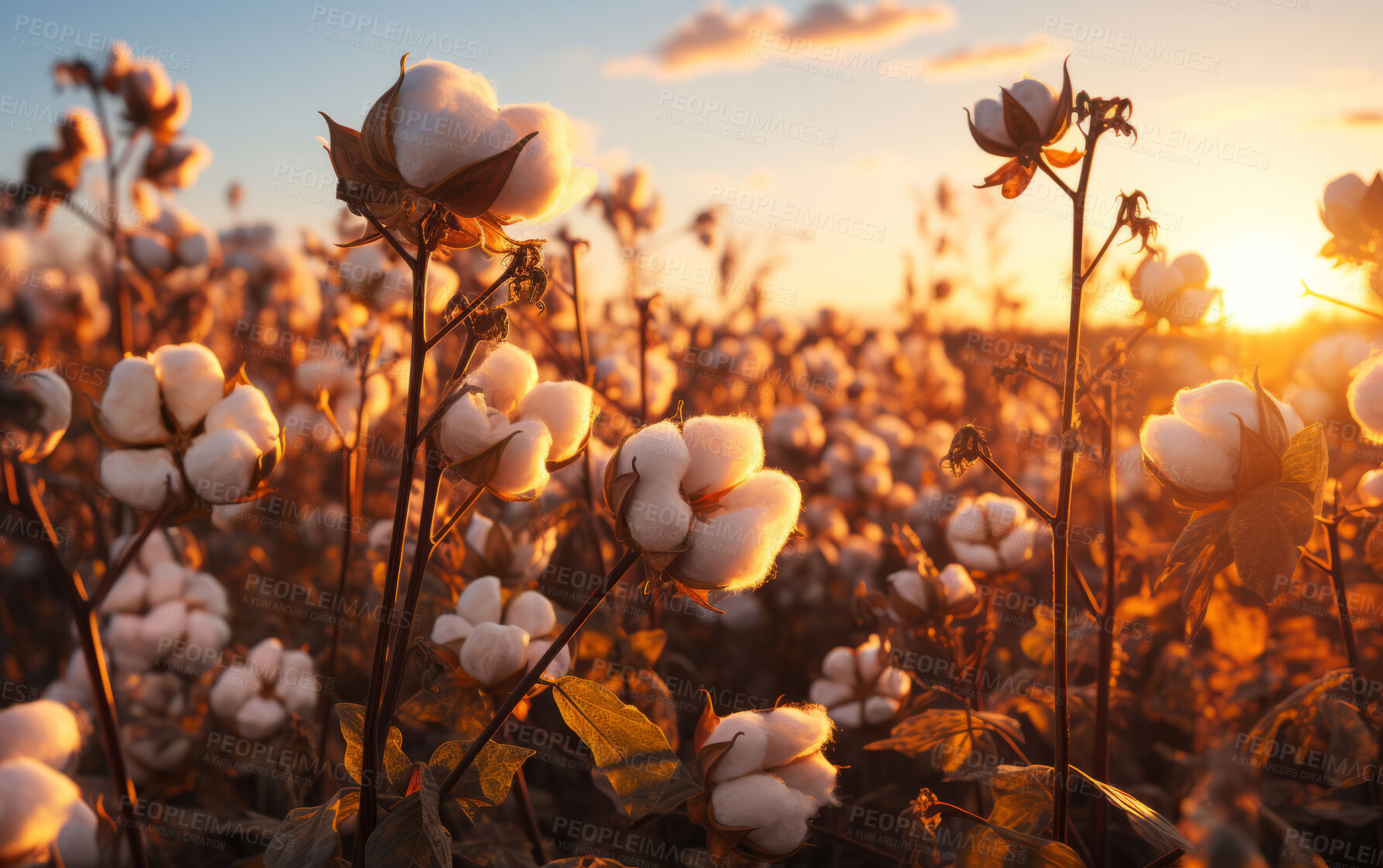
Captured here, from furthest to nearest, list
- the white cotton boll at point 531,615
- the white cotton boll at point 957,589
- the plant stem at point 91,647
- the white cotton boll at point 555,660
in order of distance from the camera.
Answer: the white cotton boll at point 957,589, the white cotton boll at point 531,615, the white cotton boll at point 555,660, the plant stem at point 91,647

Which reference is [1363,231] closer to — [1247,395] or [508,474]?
[1247,395]

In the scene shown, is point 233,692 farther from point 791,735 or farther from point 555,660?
point 791,735

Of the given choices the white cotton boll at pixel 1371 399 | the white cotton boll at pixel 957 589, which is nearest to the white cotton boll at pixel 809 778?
the white cotton boll at pixel 957 589

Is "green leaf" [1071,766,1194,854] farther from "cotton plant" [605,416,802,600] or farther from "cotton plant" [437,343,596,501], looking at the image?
"cotton plant" [437,343,596,501]

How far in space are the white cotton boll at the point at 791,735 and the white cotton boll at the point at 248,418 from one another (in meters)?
0.88

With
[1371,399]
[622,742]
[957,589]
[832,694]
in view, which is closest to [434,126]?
[622,742]

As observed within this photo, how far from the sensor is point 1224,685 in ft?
9.13

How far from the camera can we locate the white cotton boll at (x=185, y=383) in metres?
1.29

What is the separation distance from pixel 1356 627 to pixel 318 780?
3172 mm

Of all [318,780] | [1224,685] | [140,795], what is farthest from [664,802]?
[1224,685]

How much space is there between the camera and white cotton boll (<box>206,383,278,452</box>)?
125cm

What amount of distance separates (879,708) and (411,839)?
1.59m

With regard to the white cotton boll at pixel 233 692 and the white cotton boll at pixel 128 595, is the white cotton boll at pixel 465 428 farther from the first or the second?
the white cotton boll at pixel 128 595

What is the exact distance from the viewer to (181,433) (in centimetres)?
130
